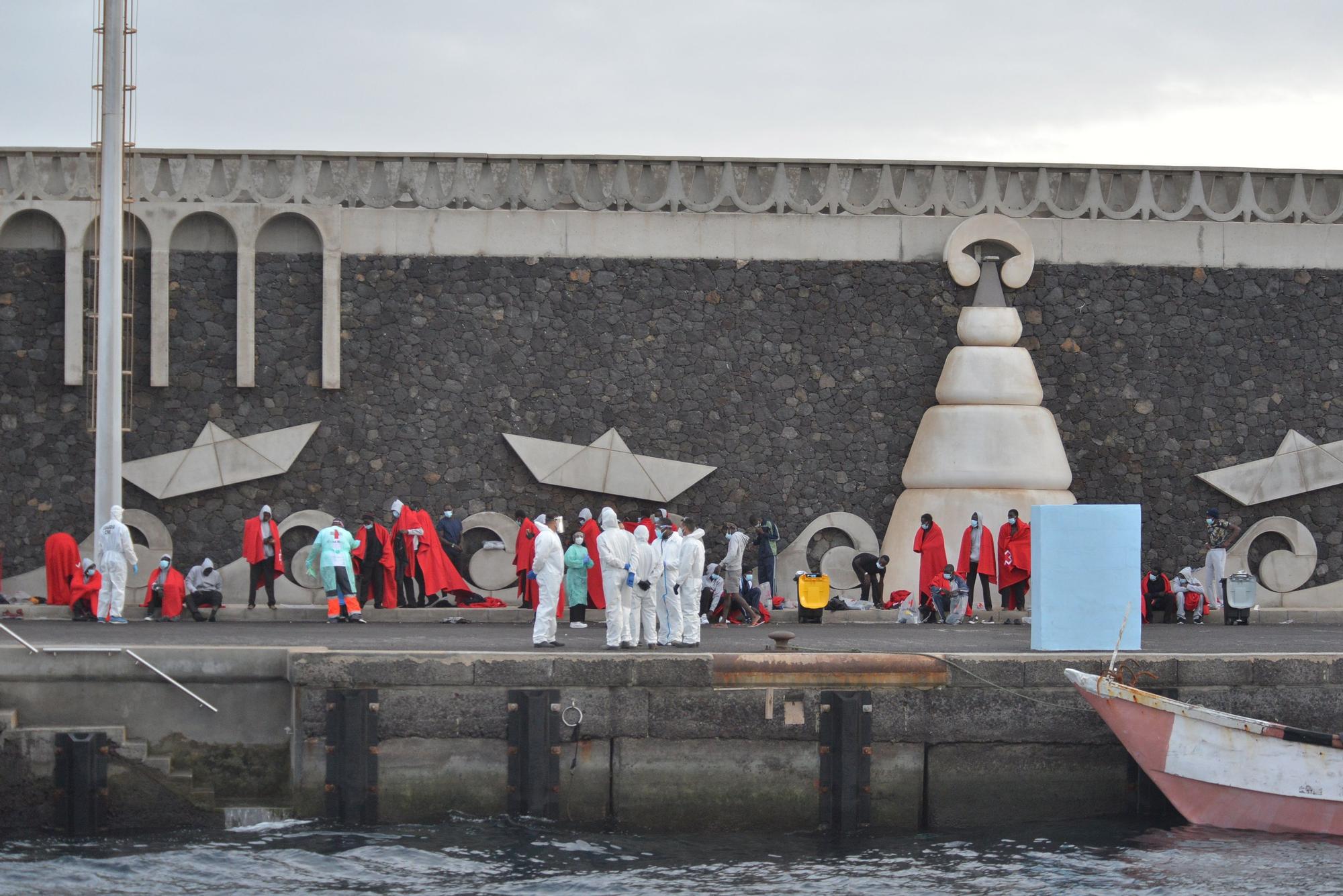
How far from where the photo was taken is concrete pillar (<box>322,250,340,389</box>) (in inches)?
904

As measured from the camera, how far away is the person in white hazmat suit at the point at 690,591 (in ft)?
55.2

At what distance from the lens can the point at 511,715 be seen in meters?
14.4

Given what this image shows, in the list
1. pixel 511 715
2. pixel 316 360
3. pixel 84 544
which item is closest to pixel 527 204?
pixel 316 360

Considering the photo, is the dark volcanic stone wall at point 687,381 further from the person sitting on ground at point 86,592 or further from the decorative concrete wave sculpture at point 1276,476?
the person sitting on ground at point 86,592

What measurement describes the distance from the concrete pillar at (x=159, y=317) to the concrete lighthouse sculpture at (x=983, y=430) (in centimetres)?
947

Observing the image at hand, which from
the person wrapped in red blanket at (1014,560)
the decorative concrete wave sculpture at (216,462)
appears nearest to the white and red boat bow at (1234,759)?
the person wrapped in red blanket at (1014,560)

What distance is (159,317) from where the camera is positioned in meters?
22.9

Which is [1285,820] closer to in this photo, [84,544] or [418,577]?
[418,577]

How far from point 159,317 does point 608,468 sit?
598 cm

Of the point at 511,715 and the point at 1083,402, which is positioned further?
the point at 1083,402

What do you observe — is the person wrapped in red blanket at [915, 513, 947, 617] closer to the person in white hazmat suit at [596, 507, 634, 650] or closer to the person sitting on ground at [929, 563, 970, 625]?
the person sitting on ground at [929, 563, 970, 625]

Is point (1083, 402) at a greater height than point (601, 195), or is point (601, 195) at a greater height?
point (601, 195)

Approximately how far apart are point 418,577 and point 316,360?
3287 millimetres

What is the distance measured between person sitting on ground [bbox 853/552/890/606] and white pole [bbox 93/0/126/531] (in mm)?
8840
